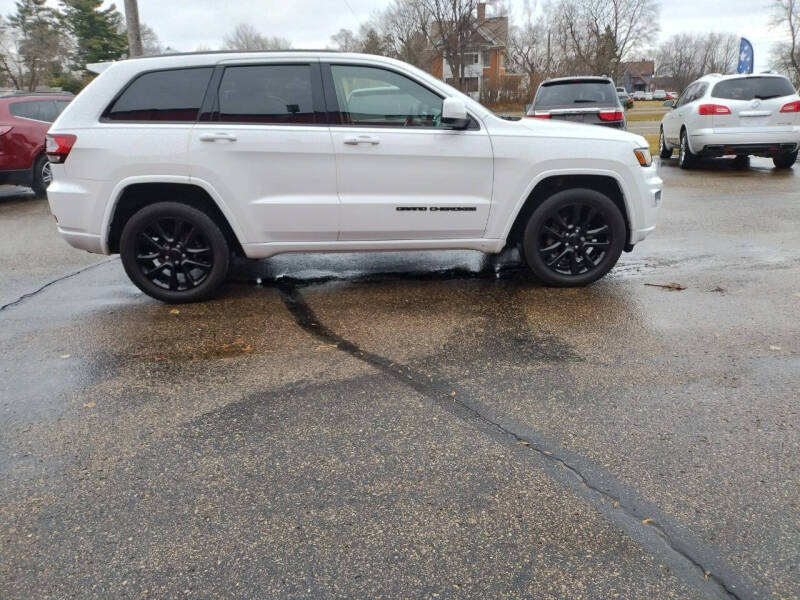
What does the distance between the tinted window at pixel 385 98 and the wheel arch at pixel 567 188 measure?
3.32 feet

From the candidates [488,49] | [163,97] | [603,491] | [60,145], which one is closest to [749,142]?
[163,97]

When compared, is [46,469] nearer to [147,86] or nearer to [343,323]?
[343,323]

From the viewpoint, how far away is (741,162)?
44.8ft

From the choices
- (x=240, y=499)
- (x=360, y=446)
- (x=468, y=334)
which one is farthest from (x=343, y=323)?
(x=240, y=499)

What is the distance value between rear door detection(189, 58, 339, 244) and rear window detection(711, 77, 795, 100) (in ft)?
31.5

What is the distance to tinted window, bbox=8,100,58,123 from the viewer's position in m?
10.9

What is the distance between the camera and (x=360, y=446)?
2.99 meters

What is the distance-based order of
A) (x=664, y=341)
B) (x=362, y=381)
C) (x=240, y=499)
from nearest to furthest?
(x=240, y=499)
(x=362, y=381)
(x=664, y=341)

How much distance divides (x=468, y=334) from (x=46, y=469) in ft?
8.73

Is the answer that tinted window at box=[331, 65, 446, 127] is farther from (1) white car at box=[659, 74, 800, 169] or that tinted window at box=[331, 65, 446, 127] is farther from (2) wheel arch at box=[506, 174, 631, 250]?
(1) white car at box=[659, 74, 800, 169]

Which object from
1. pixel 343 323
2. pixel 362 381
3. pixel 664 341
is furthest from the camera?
pixel 343 323

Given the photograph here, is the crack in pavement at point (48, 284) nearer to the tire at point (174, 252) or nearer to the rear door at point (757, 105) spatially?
the tire at point (174, 252)

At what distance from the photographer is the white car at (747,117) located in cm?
1119

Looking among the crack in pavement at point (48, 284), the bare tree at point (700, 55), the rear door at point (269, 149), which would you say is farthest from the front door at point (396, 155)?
the bare tree at point (700, 55)
